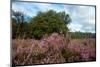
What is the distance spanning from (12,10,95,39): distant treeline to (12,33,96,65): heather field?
2.8 inches

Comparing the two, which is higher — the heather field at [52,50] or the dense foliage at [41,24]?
the dense foliage at [41,24]

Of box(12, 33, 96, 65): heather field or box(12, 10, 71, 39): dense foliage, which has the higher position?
box(12, 10, 71, 39): dense foliage

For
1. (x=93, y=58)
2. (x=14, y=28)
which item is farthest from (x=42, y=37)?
(x=93, y=58)

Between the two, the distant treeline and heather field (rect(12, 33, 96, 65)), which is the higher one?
the distant treeline

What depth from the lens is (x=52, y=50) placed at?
116 inches

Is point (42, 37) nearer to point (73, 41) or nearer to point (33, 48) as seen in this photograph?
point (33, 48)

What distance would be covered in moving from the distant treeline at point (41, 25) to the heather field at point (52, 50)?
0.23ft

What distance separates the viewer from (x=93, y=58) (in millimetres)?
3180

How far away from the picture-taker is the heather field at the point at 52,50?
9.21 ft

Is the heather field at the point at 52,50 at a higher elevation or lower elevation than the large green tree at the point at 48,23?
lower

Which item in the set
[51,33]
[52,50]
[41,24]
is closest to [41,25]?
[41,24]

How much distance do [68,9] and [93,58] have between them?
849 millimetres

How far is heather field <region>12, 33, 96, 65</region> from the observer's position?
281cm

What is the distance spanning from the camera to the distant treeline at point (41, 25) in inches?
110
